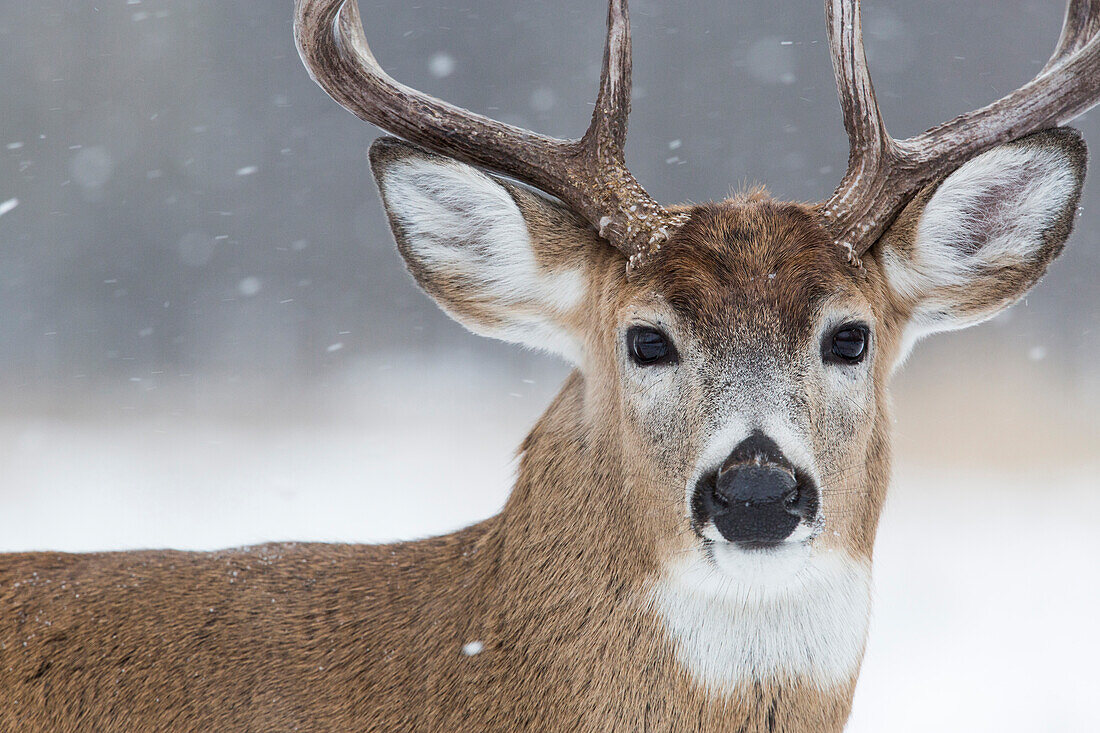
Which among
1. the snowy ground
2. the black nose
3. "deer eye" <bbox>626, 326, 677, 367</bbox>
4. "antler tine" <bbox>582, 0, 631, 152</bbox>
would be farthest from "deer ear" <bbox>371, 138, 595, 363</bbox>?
the snowy ground

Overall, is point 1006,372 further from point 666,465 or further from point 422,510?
point 666,465

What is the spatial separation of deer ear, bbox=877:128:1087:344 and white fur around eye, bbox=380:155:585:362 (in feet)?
3.31

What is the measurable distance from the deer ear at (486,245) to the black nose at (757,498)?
0.92m

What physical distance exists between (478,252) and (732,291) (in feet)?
2.92

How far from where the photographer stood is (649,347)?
3494 millimetres

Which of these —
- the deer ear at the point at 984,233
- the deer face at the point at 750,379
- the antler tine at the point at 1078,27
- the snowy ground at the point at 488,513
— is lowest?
the snowy ground at the point at 488,513

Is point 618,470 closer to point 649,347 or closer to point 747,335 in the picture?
point 649,347

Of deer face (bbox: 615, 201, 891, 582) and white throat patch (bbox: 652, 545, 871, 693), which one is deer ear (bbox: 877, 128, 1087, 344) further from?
white throat patch (bbox: 652, 545, 871, 693)

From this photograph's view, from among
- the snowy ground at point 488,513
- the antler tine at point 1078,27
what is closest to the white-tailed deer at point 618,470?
the antler tine at point 1078,27

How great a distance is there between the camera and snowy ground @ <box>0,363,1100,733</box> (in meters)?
6.57

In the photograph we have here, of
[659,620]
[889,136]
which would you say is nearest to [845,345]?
[889,136]

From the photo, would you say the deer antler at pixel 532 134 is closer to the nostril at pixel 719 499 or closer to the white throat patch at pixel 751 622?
the nostril at pixel 719 499

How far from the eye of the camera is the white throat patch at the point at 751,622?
324cm

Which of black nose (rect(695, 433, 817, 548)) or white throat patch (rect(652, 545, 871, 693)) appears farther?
white throat patch (rect(652, 545, 871, 693))
